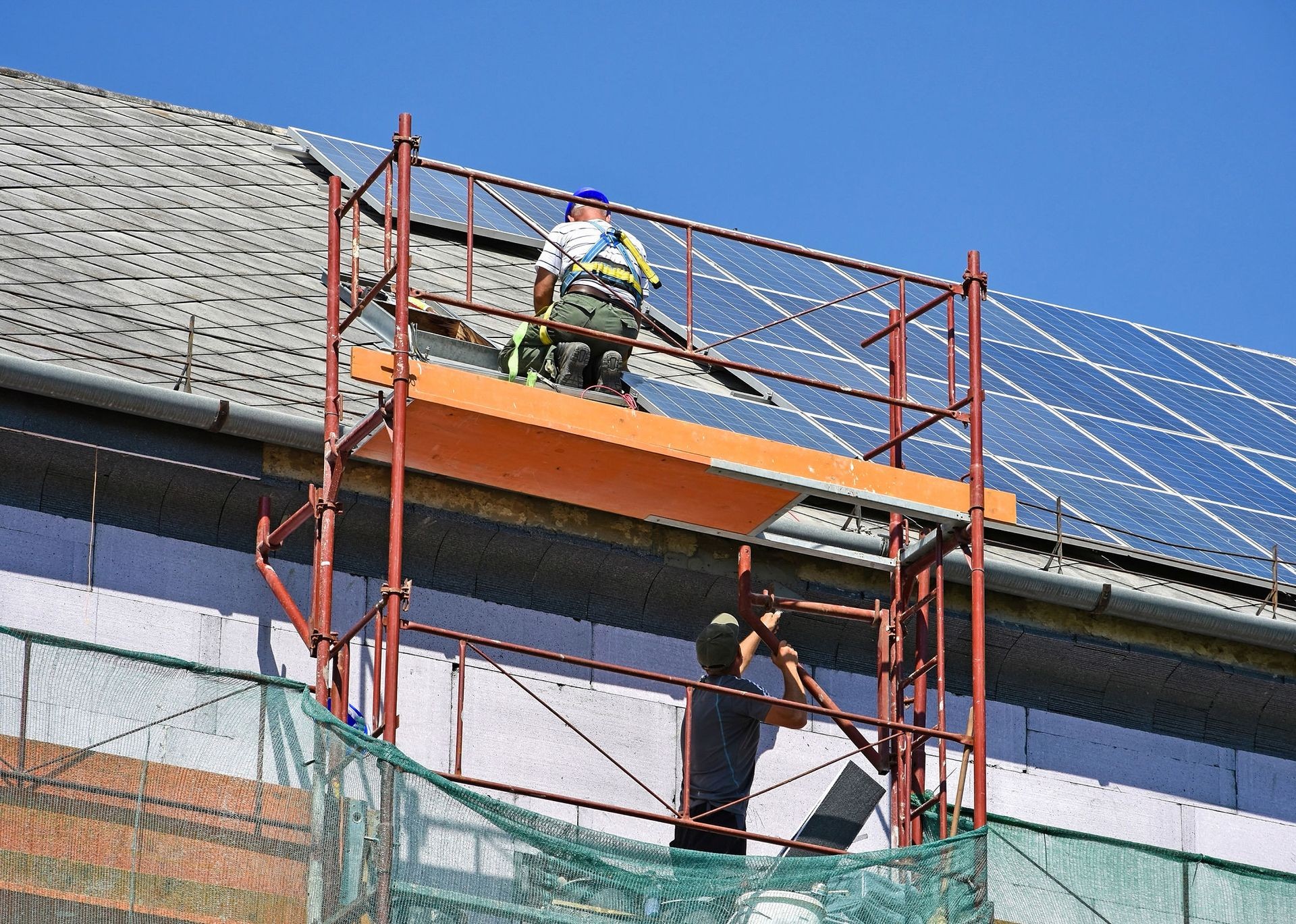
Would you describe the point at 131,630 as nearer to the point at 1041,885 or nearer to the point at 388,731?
the point at 388,731

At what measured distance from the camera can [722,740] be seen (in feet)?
38.1

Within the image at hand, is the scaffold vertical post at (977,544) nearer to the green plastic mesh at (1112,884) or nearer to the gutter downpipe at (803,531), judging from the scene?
the green plastic mesh at (1112,884)

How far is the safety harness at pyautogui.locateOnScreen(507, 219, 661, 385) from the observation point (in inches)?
492

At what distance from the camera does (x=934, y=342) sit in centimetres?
1780

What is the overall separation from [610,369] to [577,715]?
1.89m

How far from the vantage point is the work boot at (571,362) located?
12.4 metres

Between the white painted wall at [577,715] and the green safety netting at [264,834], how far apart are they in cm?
171

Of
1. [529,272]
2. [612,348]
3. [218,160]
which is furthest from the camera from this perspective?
[218,160]

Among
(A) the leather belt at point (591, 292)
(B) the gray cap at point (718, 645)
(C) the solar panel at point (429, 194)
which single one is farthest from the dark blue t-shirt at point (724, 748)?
(C) the solar panel at point (429, 194)

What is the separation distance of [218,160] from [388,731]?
8280 mm

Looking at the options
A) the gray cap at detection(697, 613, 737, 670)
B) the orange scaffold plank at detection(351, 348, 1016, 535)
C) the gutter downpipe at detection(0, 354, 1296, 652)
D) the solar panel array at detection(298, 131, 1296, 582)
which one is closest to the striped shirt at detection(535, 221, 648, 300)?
the orange scaffold plank at detection(351, 348, 1016, 535)

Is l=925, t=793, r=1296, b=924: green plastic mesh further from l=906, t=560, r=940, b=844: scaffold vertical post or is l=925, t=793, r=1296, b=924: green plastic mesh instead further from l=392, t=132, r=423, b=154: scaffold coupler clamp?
l=392, t=132, r=423, b=154: scaffold coupler clamp

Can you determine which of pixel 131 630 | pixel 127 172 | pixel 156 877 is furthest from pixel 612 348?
pixel 127 172

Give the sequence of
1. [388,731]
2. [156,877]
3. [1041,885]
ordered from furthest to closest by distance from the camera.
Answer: [1041,885] < [388,731] < [156,877]
